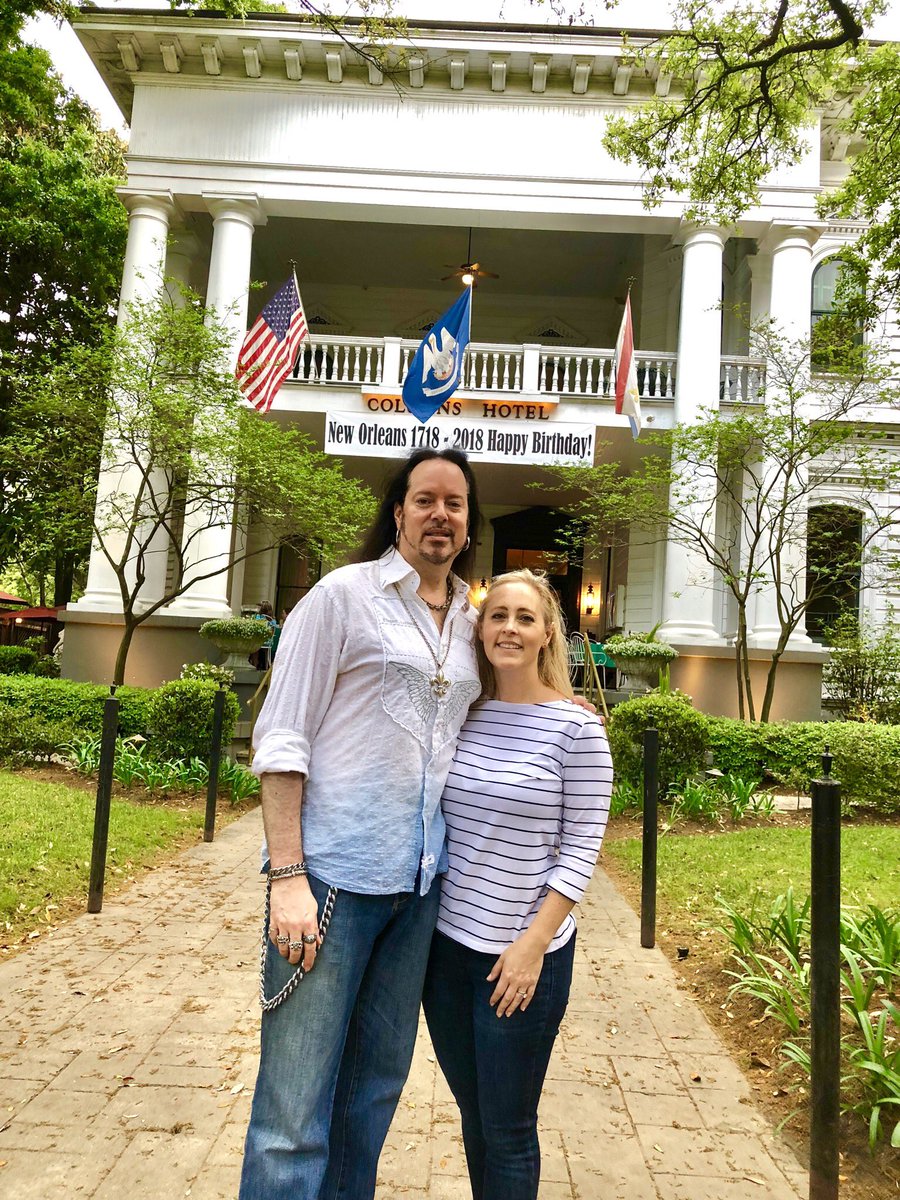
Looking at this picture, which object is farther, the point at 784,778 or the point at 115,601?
the point at 115,601

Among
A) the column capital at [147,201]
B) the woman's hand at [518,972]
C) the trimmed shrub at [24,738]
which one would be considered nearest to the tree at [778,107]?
the woman's hand at [518,972]

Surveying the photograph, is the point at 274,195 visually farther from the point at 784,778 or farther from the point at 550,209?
the point at 784,778

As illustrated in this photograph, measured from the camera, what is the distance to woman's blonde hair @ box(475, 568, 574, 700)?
81.0 inches

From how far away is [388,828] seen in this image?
1786mm

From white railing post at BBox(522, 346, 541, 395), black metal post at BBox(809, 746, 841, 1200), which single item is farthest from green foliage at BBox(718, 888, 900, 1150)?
white railing post at BBox(522, 346, 541, 395)

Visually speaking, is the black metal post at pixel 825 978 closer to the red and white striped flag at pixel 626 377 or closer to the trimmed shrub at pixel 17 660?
the red and white striped flag at pixel 626 377

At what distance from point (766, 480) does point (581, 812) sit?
11405 millimetres

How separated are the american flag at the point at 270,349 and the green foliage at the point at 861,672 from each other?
9.40 meters

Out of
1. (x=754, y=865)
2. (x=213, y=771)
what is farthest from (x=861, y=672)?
(x=213, y=771)

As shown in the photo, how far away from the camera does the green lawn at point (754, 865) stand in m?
5.52

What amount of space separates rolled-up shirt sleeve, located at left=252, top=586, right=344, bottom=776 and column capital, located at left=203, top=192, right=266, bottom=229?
13763 millimetres

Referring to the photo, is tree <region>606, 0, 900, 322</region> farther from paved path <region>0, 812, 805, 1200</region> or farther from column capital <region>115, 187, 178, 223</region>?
column capital <region>115, 187, 178, 223</region>

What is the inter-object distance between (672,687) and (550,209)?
8156 mm

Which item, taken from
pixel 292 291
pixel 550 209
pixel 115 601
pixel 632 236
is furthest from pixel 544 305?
pixel 115 601
